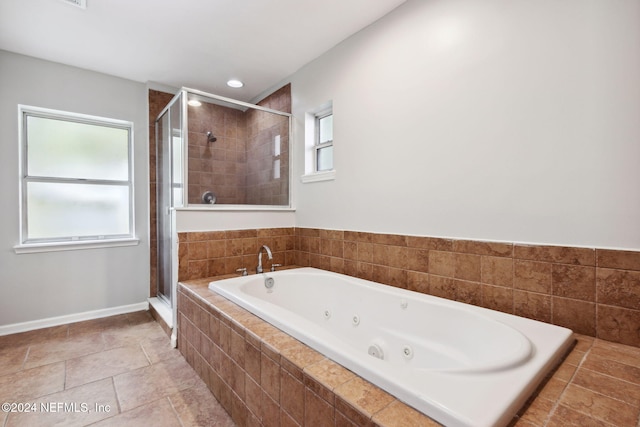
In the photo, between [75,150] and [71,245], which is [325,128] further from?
[71,245]

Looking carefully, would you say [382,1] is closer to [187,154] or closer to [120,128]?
[187,154]

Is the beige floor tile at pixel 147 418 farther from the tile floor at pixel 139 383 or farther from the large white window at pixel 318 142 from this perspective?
the large white window at pixel 318 142

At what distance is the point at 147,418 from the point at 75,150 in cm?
268

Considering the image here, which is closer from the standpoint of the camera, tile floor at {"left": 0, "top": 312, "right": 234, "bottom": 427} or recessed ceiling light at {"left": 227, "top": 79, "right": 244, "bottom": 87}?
tile floor at {"left": 0, "top": 312, "right": 234, "bottom": 427}

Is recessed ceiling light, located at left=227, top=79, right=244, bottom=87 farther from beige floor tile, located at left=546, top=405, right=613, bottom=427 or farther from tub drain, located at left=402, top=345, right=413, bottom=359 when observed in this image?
beige floor tile, located at left=546, top=405, right=613, bottom=427

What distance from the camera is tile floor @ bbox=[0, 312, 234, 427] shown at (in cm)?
152

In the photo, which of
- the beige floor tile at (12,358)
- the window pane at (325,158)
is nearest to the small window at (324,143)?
the window pane at (325,158)

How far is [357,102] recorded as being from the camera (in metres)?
2.31

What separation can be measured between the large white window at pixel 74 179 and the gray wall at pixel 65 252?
8 cm

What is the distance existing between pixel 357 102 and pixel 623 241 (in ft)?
5.84

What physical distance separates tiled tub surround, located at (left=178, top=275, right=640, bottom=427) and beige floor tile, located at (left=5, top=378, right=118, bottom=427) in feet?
1.98

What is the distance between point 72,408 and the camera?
1.58 m

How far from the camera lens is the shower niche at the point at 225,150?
8.29 feet

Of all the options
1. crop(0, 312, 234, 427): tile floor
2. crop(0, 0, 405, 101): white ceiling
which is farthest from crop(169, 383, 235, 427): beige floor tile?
crop(0, 0, 405, 101): white ceiling
